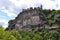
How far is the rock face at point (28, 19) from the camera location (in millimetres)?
167125

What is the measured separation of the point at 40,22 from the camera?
165250mm

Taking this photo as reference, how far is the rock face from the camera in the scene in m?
167

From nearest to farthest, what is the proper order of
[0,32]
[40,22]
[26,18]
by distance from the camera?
[0,32]
[40,22]
[26,18]

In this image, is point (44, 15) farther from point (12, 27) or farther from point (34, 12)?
point (12, 27)

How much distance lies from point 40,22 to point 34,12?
11.0m

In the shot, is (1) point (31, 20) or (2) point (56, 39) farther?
(1) point (31, 20)

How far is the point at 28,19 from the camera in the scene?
577 feet

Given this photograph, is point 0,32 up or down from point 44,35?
up

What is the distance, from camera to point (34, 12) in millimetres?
173500

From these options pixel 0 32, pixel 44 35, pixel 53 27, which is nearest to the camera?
pixel 0 32

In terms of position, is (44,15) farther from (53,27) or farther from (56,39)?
(56,39)

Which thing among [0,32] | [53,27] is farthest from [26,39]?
[0,32]

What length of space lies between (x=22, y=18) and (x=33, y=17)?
10.3m

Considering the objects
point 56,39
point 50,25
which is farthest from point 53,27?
point 56,39
